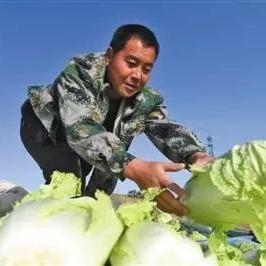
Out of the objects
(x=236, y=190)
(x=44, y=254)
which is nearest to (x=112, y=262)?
(x=44, y=254)

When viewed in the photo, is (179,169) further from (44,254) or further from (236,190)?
(44,254)

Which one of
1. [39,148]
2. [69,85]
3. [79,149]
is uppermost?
[69,85]

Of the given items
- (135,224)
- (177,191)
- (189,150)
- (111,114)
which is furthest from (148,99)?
(135,224)

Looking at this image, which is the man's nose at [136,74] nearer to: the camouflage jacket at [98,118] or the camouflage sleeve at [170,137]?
the camouflage jacket at [98,118]

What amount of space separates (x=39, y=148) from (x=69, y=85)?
874 millimetres

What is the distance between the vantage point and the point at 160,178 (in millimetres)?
2846

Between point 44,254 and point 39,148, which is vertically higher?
point 44,254

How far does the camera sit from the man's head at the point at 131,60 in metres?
4.21

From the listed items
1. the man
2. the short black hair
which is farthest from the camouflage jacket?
the short black hair

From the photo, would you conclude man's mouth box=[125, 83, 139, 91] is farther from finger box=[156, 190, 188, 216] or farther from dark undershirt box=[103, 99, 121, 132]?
finger box=[156, 190, 188, 216]

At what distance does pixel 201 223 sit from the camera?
7.20 ft

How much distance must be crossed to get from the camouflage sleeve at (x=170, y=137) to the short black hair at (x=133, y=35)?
502 millimetres

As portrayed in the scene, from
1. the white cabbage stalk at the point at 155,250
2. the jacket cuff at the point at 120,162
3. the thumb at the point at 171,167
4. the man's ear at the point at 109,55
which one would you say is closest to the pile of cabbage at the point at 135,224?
the white cabbage stalk at the point at 155,250

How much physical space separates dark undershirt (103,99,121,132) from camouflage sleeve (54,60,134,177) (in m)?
0.21
